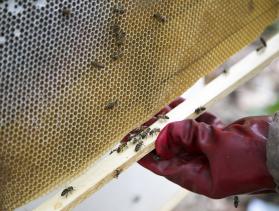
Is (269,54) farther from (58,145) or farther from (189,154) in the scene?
(58,145)

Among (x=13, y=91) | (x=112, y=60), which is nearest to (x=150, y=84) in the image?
(x=112, y=60)

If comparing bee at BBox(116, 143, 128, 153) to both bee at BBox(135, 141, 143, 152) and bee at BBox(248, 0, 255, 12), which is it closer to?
bee at BBox(135, 141, 143, 152)

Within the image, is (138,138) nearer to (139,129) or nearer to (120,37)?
(139,129)

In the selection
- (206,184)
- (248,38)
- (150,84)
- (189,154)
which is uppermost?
(248,38)

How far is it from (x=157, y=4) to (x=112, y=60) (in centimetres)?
35

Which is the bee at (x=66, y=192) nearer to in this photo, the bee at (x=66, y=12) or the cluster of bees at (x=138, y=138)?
the cluster of bees at (x=138, y=138)

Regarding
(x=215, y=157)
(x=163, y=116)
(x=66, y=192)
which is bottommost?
(x=215, y=157)

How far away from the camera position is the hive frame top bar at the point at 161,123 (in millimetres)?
1895

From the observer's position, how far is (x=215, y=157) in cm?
199

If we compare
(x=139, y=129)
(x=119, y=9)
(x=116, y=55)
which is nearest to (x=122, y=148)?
(x=139, y=129)

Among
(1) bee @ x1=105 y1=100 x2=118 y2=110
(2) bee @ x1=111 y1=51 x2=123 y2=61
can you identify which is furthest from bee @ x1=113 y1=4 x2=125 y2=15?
(1) bee @ x1=105 y1=100 x2=118 y2=110

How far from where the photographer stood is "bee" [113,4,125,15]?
1.88 m

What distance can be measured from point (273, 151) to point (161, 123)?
0.57 m

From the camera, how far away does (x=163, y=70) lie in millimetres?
2141
